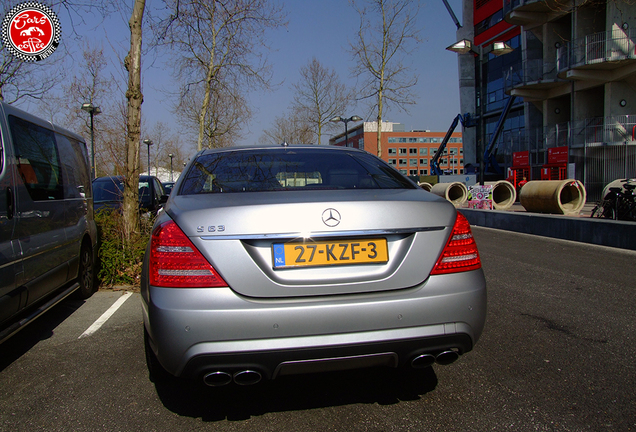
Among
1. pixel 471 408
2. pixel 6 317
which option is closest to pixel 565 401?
pixel 471 408

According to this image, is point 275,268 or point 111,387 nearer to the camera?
point 275,268

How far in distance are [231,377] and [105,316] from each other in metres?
3.07

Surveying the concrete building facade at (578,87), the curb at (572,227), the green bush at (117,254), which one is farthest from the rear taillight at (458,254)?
the concrete building facade at (578,87)

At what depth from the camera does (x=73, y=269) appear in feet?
15.7

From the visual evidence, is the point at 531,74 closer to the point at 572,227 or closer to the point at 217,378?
the point at 572,227

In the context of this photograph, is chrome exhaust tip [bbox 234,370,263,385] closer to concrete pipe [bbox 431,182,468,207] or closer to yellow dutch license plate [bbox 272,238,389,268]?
yellow dutch license plate [bbox 272,238,389,268]

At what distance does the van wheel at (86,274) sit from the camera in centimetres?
518

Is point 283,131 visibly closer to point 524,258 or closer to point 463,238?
point 524,258

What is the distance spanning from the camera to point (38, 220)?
3811mm

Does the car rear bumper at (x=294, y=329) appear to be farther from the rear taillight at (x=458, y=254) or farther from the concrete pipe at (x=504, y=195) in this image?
the concrete pipe at (x=504, y=195)

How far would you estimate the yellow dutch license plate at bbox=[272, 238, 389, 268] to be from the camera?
2.16m

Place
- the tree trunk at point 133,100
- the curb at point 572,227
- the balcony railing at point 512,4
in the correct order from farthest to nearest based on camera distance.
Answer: the balcony railing at point 512,4
the curb at point 572,227
the tree trunk at point 133,100

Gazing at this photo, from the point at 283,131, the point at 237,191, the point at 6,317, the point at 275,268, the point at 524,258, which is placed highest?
the point at 283,131

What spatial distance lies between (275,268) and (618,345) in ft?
9.62
